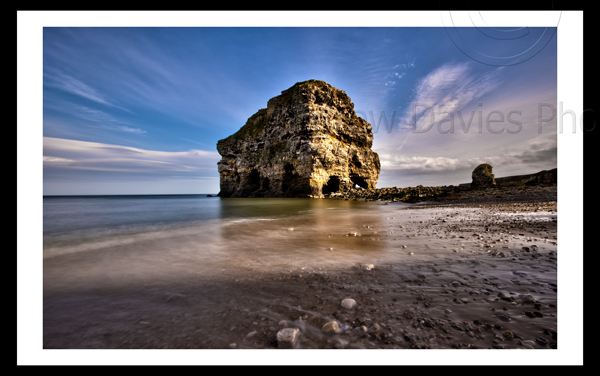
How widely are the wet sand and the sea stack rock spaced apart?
29291 millimetres

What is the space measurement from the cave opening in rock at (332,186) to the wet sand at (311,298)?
3533 cm

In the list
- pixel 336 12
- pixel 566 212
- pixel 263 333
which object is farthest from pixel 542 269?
pixel 336 12

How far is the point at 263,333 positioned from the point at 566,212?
10.8ft

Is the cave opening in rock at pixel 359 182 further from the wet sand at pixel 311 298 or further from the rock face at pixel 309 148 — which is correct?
the wet sand at pixel 311 298

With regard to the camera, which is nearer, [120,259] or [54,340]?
[54,340]

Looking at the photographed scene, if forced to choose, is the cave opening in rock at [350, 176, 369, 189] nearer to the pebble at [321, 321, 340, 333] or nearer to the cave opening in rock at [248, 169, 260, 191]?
the cave opening in rock at [248, 169, 260, 191]

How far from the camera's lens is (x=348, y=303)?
2.03m

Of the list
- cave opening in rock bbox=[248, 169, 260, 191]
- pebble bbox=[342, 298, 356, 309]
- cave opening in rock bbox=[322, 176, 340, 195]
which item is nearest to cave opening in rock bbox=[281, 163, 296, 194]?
cave opening in rock bbox=[322, 176, 340, 195]

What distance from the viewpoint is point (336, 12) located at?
102 inches

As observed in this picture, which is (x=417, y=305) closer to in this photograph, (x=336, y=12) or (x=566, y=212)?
(x=566, y=212)

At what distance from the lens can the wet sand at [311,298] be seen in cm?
158

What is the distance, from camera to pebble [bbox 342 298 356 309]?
2.00 meters

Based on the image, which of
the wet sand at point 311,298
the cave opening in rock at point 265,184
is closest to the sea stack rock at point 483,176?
the wet sand at point 311,298

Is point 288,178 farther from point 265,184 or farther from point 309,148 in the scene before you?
point 265,184
